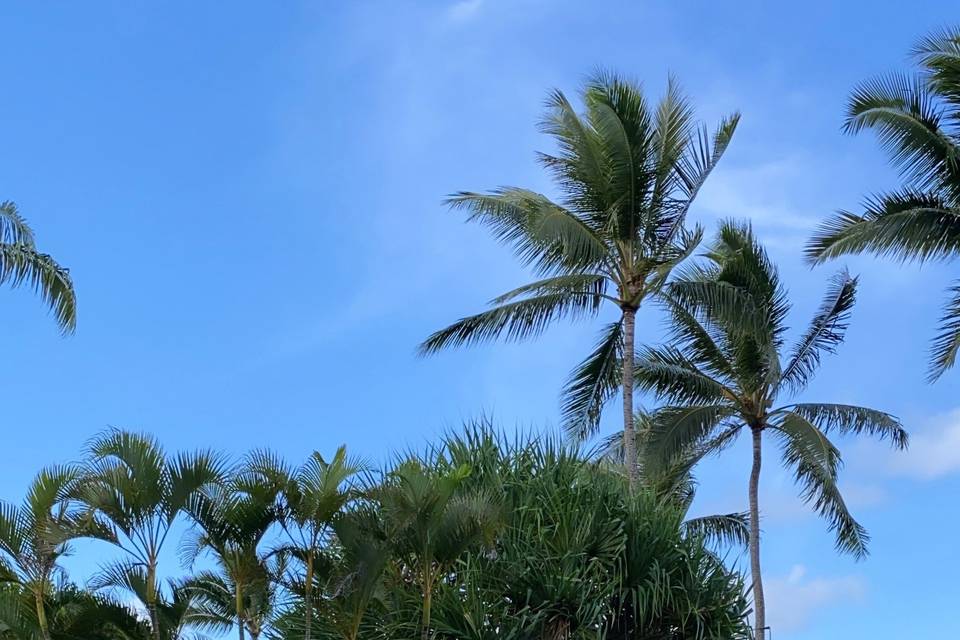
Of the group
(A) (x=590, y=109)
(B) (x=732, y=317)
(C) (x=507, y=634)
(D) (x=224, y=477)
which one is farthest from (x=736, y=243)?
(D) (x=224, y=477)

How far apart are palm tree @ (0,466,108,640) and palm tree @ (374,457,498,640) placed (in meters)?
3.13

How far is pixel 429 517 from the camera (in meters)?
13.5

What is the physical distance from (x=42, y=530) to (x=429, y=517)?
13.9 feet

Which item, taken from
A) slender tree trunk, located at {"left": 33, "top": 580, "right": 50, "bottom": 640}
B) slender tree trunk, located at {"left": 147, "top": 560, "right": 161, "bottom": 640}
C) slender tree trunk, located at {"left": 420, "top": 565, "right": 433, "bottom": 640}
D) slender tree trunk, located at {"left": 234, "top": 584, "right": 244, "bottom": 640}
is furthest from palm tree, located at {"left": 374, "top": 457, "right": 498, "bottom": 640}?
slender tree trunk, located at {"left": 33, "top": 580, "right": 50, "bottom": 640}

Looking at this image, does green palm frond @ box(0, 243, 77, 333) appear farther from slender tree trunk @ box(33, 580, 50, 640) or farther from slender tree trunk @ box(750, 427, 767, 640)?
slender tree trunk @ box(750, 427, 767, 640)

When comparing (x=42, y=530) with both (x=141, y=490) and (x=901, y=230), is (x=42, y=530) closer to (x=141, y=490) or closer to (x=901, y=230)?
(x=141, y=490)

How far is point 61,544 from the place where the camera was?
Answer: 14.0 m

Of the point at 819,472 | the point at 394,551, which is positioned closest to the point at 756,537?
the point at 819,472

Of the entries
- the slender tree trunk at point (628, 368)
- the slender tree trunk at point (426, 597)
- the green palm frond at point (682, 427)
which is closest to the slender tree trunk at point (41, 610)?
the slender tree trunk at point (426, 597)

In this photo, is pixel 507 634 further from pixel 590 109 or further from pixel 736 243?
pixel 736 243

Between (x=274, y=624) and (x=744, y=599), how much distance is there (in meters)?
6.28

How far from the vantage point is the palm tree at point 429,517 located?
43.6 feet

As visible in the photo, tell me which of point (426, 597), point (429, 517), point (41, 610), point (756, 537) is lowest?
point (41, 610)

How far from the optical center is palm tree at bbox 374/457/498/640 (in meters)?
13.3
